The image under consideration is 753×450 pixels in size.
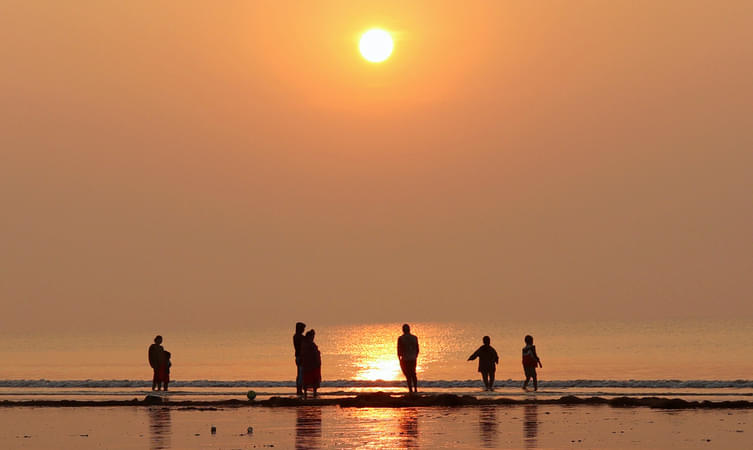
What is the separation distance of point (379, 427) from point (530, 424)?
303cm

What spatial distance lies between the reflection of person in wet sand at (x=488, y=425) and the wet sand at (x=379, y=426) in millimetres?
18

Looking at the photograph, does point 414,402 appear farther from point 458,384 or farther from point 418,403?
point 458,384

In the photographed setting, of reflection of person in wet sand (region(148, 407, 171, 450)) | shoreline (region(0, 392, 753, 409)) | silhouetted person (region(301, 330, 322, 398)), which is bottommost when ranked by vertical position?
reflection of person in wet sand (region(148, 407, 171, 450))

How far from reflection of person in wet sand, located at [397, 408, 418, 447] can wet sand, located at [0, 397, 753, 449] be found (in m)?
0.02

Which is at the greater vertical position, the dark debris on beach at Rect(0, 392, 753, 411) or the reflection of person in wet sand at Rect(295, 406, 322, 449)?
the dark debris on beach at Rect(0, 392, 753, 411)

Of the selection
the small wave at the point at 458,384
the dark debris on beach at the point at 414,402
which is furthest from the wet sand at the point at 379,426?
the small wave at the point at 458,384

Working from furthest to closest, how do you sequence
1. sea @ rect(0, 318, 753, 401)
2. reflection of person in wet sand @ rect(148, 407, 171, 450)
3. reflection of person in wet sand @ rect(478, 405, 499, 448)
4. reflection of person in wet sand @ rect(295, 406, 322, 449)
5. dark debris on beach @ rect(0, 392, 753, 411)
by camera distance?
sea @ rect(0, 318, 753, 401), dark debris on beach @ rect(0, 392, 753, 411), reflection of person in wet sand @ rect(148, 407, 171, 450), reflection of person in wet sand @ rect(295, 406, 322, 449), reflection of person in wet sand @ rect(478, 405, 499, 448)

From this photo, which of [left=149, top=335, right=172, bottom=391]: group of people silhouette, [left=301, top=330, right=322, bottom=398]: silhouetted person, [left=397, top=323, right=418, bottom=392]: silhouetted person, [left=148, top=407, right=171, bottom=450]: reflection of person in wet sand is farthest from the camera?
[left=149, top=335, right=172, bottom=391]: group of people silhouette

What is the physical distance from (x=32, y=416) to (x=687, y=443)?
15090mm

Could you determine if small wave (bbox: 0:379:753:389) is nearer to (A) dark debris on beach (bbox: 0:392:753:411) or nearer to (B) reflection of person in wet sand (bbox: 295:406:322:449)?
(A) dark debris on beach (bbox: 0:392:753:411)

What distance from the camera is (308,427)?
2469cm

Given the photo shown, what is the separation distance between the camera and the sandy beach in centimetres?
2169

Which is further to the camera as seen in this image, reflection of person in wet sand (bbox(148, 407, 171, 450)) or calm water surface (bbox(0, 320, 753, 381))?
calm water surface (bbox(0, 320, 753, 381))

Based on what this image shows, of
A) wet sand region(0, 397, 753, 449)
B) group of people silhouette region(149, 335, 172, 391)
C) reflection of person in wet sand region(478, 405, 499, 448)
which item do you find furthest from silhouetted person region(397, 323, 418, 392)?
group of people silhouette region(149, 335, 172, 391)
